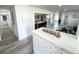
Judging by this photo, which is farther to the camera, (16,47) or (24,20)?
(24,20)

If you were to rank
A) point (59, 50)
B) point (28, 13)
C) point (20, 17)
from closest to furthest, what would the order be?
point (59, 50), point (20, 17), point (28, 13)

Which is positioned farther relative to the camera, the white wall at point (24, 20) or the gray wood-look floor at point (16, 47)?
the white wall at point (24, 20)

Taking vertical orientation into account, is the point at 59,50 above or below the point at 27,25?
below

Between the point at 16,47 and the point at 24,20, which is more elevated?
the point at 24,20

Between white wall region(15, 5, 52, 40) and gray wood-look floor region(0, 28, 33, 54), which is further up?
white wall region(15, 5, 52, 40)

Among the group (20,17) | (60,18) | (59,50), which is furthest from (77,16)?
(59,50)

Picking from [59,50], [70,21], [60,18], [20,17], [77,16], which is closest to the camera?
[59,50]

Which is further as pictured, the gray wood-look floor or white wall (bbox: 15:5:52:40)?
white wall (bbox: 15:5:52:40)

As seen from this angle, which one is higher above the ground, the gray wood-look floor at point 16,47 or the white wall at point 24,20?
the white wall at point 24,20
